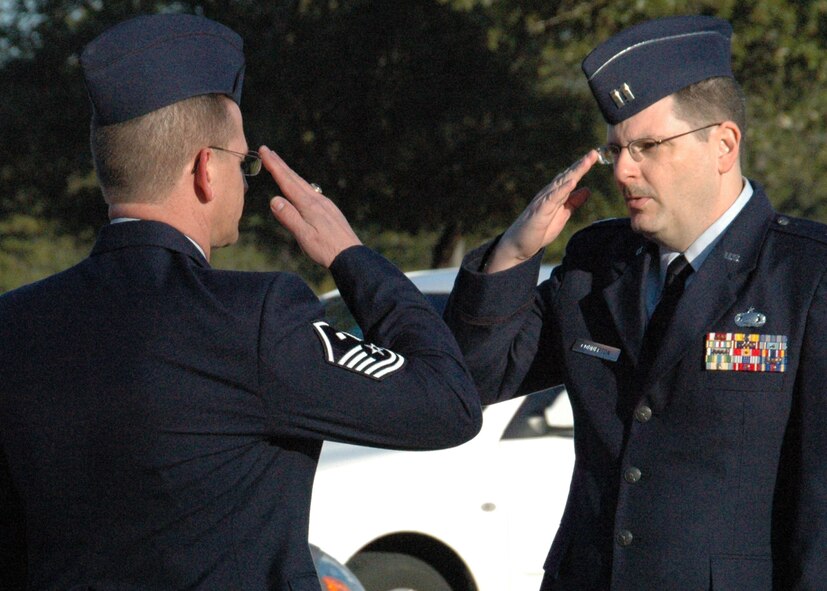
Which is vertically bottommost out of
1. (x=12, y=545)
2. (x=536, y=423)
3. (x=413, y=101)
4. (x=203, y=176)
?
(x=413, y=101)

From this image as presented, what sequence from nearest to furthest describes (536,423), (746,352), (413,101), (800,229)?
(746,352) < (800,229) < (536,423) < (413,101)

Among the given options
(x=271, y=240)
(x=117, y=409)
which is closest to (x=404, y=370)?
(x=117, y=409)

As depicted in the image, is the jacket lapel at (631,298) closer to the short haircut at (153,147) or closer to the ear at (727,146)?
the ear at (727,146)

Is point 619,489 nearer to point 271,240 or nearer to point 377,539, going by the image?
point 377,539

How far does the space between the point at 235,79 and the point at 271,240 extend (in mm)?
11109

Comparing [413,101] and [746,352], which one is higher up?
[746,352]

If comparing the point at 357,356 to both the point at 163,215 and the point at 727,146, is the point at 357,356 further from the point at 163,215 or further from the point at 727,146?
the point at 727,146

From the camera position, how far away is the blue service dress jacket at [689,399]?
2.41 metres

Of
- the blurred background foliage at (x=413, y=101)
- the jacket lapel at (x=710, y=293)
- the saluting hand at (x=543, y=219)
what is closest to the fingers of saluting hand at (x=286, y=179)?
the saluting hand at (x=543, y=219)

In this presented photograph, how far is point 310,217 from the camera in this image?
2324 millimetres

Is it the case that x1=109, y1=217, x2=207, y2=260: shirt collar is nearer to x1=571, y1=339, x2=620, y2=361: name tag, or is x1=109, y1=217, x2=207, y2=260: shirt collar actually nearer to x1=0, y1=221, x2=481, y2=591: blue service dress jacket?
x1=0, y1=221, x2=481, y2=591: blue service dress jacket

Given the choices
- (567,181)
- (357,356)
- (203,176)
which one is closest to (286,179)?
(203,176)

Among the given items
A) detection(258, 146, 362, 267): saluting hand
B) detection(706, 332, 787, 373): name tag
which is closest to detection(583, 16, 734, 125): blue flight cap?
detection(706, 332, 787, 373): name tag

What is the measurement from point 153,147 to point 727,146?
1.18 meters
